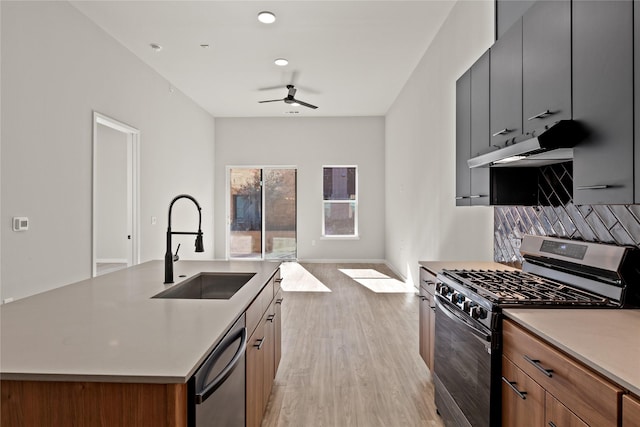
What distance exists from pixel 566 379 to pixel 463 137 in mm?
1894

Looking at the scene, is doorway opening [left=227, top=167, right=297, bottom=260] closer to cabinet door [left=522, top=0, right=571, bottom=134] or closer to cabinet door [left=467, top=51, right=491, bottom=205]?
cabinet door [left=467, top=51, right=491, bottom=205]

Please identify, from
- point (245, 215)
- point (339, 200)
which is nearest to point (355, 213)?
point (339, 200)

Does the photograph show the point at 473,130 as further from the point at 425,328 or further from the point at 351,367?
the point at 351,367

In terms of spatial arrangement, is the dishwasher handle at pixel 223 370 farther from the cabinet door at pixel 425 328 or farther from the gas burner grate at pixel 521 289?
the cabinet door at pixel 425 328

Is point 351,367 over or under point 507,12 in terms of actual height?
under

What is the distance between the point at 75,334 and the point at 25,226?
254cm

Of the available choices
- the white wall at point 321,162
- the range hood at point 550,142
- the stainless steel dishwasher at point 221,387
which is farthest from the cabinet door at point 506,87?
the white wall at point 321,162

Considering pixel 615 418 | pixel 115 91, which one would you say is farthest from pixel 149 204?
pixel 615 418

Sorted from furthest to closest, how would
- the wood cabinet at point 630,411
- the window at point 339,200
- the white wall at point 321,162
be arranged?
the window at point 339,200 → the white wall at point 321,162 → the wood cabinet at point 630,411

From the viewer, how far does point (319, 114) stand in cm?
795

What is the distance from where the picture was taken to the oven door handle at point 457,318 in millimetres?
1521

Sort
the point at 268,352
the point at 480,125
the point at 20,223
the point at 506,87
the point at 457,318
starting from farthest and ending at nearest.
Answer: the point at 20,223
the point at 480,125
the point at 268,352
the point at 506,87
the point at 457,318

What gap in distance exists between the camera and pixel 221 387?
1230mm

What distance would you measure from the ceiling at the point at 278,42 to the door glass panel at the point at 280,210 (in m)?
2.15
